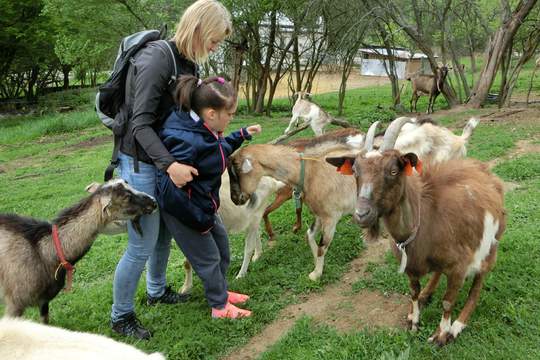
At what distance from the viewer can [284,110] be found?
60.8 feet

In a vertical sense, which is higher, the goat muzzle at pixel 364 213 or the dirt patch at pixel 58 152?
the goat muzzle at pixel 364 213

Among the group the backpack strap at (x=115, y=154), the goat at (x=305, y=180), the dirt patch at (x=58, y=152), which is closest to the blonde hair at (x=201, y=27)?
the backpack strap at (x=115, y=154)

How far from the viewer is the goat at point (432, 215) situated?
2.68 metres

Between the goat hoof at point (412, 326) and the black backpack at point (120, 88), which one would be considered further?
the goat hoof at point (412, 326)

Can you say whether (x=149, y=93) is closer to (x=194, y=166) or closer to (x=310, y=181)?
(x=194, y=166)

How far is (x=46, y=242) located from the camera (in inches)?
136

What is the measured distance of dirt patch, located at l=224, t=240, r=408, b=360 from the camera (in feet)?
11.1

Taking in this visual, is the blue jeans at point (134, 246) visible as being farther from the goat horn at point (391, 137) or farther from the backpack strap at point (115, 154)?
the goat horn at point (391, 137)

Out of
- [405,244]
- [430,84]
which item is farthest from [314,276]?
[430,84]

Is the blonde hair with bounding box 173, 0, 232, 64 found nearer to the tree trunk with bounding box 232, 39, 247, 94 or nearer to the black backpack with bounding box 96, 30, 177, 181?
the black backpack with bounding box 96, 30, 177, 181

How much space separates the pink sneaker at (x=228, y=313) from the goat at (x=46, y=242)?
1.02 m

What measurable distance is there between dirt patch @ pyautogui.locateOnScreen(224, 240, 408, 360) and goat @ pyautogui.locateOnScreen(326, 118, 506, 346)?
263 mm

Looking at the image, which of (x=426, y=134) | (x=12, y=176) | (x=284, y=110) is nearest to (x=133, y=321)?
(x=426, y=134)

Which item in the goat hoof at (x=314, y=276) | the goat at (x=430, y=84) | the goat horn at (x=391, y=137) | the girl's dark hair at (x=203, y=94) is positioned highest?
the goat at (x=430, y=84)
